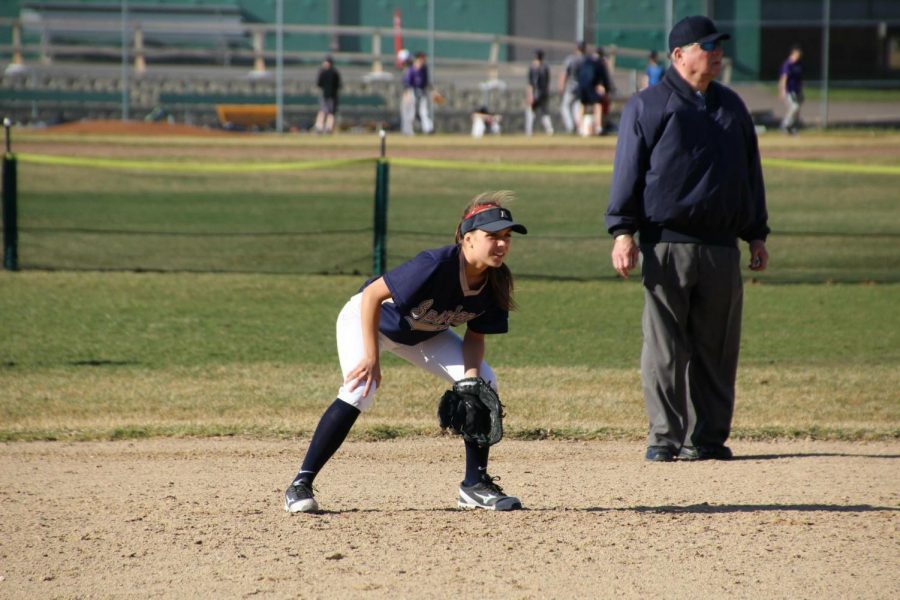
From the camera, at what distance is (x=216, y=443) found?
260 inches

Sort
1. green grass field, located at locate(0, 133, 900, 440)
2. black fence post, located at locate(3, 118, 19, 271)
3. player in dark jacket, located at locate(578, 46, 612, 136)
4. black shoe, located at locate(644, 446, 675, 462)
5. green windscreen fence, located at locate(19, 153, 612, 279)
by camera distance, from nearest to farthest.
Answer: black shoe, located at locate(644, 446, 675, 462), green grass field, located at locate(0, 133, 900, 440), black fence post, located at locate(3, 118, 19, 271), green windscreen fence, located at locate(19, 153, 612, 279), player in dark jacket, located at locate(578, 46, 612, 136)

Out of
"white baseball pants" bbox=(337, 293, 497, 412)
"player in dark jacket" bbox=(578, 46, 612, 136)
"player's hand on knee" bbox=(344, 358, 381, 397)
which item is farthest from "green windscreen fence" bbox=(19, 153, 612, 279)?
"player's hand on knee" bbox=(344, 358, 381, 397)

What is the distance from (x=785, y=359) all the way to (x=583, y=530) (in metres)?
Result: 4.60

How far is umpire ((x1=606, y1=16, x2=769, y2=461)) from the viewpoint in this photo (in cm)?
585

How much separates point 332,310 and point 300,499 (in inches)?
233

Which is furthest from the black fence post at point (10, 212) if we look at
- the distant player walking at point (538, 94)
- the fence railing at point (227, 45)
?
the fence railing at point (227, 45)

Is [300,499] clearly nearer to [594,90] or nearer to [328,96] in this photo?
[594,90]

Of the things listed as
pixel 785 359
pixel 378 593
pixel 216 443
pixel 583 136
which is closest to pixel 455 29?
pixel 583 136

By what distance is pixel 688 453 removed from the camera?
621cm

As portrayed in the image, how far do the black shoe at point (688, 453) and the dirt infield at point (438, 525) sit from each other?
0.15 metres

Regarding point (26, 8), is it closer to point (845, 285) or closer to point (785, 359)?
point (845, 285)

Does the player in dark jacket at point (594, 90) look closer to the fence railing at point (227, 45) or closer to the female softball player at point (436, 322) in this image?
the fence railing at point (227, 45)

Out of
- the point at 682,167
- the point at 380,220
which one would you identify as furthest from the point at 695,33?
the point at 380,220

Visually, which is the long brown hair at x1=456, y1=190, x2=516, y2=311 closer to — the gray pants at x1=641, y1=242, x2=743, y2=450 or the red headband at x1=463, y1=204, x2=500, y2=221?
the red headband at x1=463, y1=204, x2=500, y2=221
